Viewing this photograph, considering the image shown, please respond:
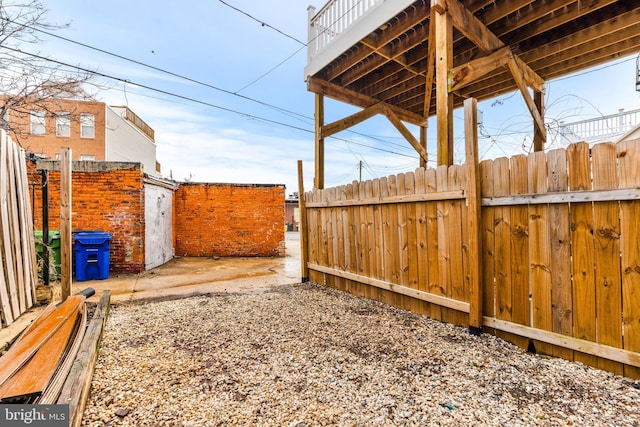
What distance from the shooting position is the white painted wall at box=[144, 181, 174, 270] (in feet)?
23.0

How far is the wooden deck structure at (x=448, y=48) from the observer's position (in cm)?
325

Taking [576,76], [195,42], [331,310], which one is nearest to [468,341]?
[331,310]

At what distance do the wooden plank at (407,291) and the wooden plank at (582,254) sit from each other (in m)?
0.83

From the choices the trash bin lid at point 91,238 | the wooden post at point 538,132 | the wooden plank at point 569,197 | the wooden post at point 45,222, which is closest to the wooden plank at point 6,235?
the wooden post at point 45,222

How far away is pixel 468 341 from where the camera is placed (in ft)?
8.25

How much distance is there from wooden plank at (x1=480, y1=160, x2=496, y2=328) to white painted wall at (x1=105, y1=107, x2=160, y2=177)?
16.0 m

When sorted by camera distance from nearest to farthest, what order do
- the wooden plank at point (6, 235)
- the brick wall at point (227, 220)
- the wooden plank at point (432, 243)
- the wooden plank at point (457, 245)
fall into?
the wooden plank at point (457, 245), the wooden plank at point (6, 235), the wooden plank at point (432, 243), the brick wall at point (227, 220)

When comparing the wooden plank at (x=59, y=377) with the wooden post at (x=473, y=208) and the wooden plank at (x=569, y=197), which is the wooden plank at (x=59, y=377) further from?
the wooden plank at (x=569, y=197)

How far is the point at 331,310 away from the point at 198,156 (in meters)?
21.8

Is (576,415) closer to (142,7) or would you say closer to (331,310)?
(331,310)

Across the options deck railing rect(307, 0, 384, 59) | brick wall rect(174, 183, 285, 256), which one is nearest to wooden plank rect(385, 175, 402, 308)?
→ deck railing rect(307, 0, 384, 59)

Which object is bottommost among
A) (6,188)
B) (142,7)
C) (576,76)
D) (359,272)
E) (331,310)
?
(331,310)

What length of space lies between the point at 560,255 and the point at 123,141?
66.3 feet

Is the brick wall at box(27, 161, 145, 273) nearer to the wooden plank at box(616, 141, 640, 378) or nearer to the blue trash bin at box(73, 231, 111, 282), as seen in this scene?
the blue trash bin at box(73, 231, 111, 282)
